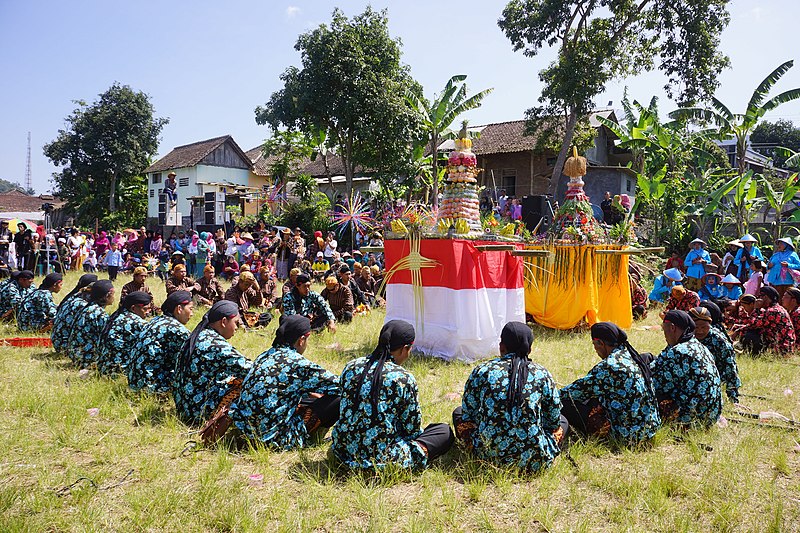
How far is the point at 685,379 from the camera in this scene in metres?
5.12

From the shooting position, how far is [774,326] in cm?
800

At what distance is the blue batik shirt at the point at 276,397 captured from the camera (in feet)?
15.4

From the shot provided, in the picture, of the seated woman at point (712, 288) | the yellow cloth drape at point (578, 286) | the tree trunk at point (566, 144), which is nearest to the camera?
the yellow cloth drape at point (578, 286)

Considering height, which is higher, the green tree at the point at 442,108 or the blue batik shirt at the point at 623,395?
the green tree at the point at 442,108

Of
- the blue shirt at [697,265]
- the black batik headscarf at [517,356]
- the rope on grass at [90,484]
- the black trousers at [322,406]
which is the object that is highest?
the blue shirt at [697,265]

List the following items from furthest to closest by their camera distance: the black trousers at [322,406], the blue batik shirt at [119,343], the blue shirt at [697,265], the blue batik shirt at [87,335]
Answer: the blue shirt at [697,265] → the blue batik shirt at [87,335] → the blue batik shirt at [119,343] → the black trousers at [322,406]

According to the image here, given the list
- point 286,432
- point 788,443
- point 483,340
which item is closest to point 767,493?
point 788,443

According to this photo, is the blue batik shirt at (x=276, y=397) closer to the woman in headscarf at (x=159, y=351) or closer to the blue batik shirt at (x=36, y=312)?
the woman in headscarf at (x=159, y=351)

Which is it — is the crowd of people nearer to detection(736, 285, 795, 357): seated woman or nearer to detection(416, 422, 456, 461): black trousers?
detection(416, 422, 456, 461): black trousers

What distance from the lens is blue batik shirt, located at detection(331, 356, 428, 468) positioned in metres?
4.21

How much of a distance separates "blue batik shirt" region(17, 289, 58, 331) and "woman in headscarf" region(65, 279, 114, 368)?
252cm

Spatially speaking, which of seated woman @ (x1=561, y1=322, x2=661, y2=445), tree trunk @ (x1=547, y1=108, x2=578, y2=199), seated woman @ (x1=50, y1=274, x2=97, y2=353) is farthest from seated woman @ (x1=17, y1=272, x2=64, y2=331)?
tree trunk @ (x1=547, y1=108, x2=578, y2=199)

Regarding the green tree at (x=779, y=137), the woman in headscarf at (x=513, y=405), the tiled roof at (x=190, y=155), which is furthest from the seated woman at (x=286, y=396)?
the green tree at (x=779, y=137)

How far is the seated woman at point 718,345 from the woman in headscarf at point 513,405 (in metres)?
2.34
